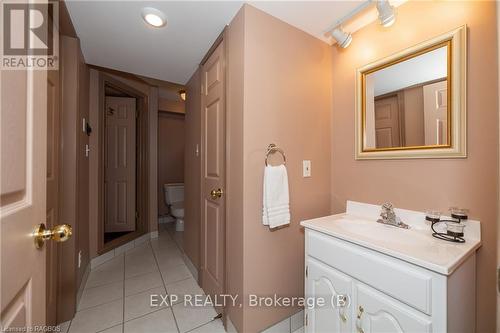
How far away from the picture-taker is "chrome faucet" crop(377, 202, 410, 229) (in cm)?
121

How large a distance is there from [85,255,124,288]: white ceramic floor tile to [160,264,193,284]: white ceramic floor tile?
0.41 meters

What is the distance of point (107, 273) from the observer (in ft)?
7.06

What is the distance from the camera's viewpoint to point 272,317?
4.43 ft

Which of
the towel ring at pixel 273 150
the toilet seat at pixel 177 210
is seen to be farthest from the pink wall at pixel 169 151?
the towel ring at pixel 273 150

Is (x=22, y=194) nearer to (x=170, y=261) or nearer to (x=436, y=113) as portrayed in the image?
(x=436, y=113)

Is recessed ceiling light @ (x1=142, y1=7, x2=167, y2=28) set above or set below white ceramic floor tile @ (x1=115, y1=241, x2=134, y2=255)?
above

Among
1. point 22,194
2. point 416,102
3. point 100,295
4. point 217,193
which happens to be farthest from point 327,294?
point 100,295

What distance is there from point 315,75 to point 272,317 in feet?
5.69

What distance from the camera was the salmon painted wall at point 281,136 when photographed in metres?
1.25

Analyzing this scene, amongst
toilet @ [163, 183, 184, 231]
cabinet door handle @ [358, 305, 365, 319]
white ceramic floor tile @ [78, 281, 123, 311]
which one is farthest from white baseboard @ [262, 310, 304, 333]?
toilet @ [163, 183, 184, 231]

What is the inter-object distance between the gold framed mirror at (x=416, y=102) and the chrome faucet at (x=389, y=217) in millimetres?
315

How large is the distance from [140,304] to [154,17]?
7.01 ft

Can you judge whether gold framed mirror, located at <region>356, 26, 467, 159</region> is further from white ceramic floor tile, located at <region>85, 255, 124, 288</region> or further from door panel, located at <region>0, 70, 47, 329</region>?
white ceramic floor tile, located at <region>85, 255, 124, 288</region>

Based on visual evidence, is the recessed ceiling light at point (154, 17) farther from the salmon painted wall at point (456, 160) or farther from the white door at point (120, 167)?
the white door at point (120, 167)
